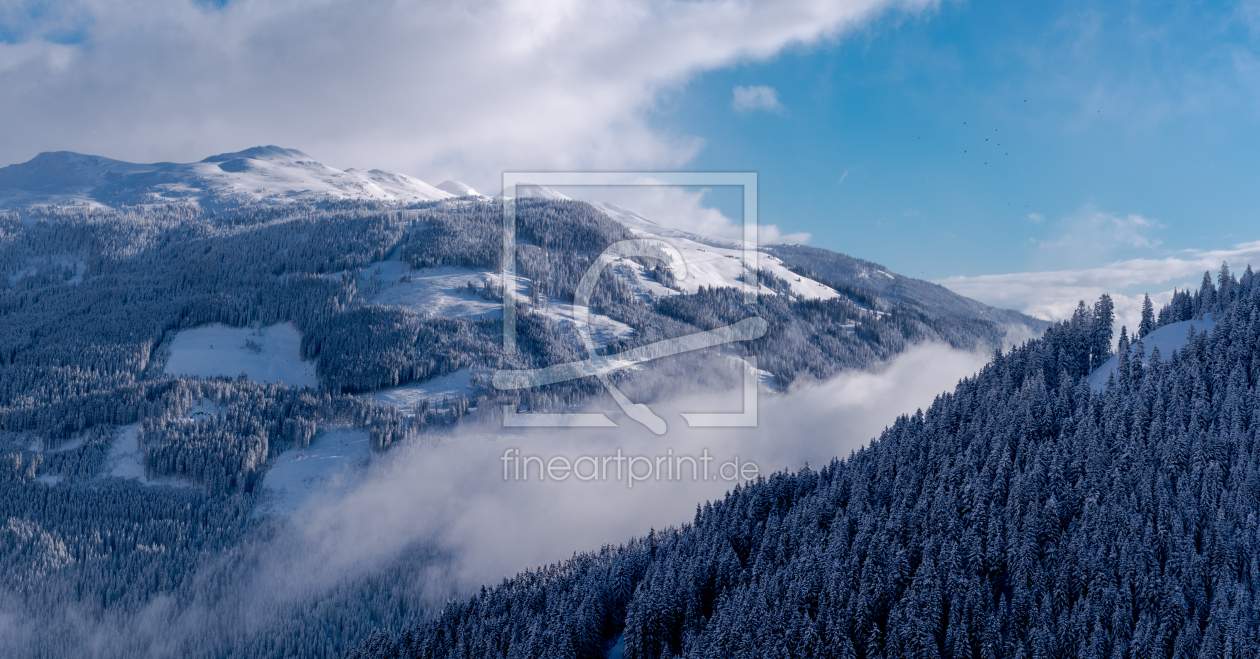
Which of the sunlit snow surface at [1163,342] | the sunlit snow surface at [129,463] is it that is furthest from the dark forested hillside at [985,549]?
the sunlit snow surface at [129,463]

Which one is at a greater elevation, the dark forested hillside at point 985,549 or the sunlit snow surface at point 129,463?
the dark forested hillside at point 985,549

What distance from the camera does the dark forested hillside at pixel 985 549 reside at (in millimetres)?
77812

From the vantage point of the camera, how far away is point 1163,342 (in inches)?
4919

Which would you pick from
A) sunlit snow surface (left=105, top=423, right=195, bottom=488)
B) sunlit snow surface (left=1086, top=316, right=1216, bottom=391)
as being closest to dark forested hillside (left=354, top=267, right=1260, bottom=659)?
sunlit snow surface (left=1086, top=316, right=1216, bottom=391)

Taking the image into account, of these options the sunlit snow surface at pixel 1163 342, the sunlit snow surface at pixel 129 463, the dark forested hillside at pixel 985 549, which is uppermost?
the sunlit snow surface at pixel 1163 342

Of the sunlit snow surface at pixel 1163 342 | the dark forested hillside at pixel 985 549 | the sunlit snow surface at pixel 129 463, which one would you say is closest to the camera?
the dark forested hillside at pixel 985 549

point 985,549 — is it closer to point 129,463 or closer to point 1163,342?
point 1163,342

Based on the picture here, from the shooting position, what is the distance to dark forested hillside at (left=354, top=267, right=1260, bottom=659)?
255ft

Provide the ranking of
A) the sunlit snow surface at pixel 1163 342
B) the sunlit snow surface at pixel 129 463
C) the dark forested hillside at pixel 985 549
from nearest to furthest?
1. the dark forested hillside at pixel 985 549
2. the sunlit snow surface at pixel 1163 342
3. the sunlit snow surface at pixel 129 463

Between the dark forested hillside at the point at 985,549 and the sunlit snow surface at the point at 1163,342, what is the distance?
8.65ft

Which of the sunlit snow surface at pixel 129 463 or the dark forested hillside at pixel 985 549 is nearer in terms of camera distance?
the dark forested hillside at pixel 985 549

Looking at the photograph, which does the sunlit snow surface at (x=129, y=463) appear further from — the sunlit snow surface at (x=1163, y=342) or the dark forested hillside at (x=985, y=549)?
the sunlit snow surface at (x=1163, y=342)

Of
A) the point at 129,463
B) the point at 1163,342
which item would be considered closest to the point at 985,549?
the point at 1163,342

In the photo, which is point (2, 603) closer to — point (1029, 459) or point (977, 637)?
point (977, 637)
